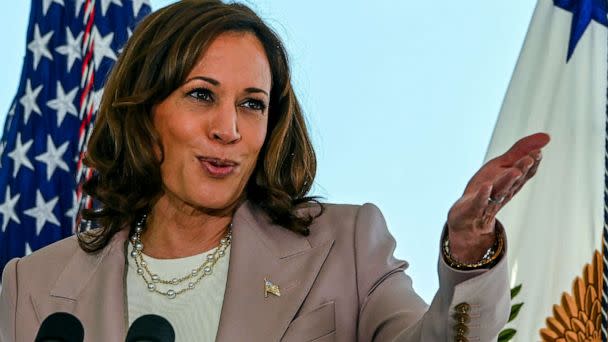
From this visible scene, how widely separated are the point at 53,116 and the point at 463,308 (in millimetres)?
2565

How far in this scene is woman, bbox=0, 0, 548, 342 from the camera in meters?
2.04

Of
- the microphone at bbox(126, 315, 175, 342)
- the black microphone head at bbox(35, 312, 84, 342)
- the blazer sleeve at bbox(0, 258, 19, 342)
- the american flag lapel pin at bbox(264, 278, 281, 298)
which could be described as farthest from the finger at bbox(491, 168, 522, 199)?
the blazer sleeve at bbox(0, 258, 19, 342)

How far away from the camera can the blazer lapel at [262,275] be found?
2025mm

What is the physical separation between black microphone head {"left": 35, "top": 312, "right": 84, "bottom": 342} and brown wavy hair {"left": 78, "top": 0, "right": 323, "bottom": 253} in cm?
84

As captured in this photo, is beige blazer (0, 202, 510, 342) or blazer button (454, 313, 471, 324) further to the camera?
beige blazer (0, 202, 510, 342)

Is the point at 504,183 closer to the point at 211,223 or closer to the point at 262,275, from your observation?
the point at 262,275

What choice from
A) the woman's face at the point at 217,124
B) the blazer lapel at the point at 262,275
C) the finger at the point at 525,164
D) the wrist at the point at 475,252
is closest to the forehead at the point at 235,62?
the woman's face at the point at 217,124

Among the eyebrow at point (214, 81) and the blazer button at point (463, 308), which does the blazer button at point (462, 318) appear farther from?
the eyebrow at point (214, 81)

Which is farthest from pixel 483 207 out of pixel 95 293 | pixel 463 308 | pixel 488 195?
pixel 95 293

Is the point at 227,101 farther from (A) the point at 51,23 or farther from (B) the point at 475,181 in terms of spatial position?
(A) the point at 51,23

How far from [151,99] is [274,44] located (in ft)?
0.98

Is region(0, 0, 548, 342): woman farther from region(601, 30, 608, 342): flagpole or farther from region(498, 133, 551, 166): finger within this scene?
region(601, 30, 608, 342): flagpole

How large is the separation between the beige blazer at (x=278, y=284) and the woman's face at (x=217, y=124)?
0.13 meters

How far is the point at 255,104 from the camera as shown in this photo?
2223 millimetres
